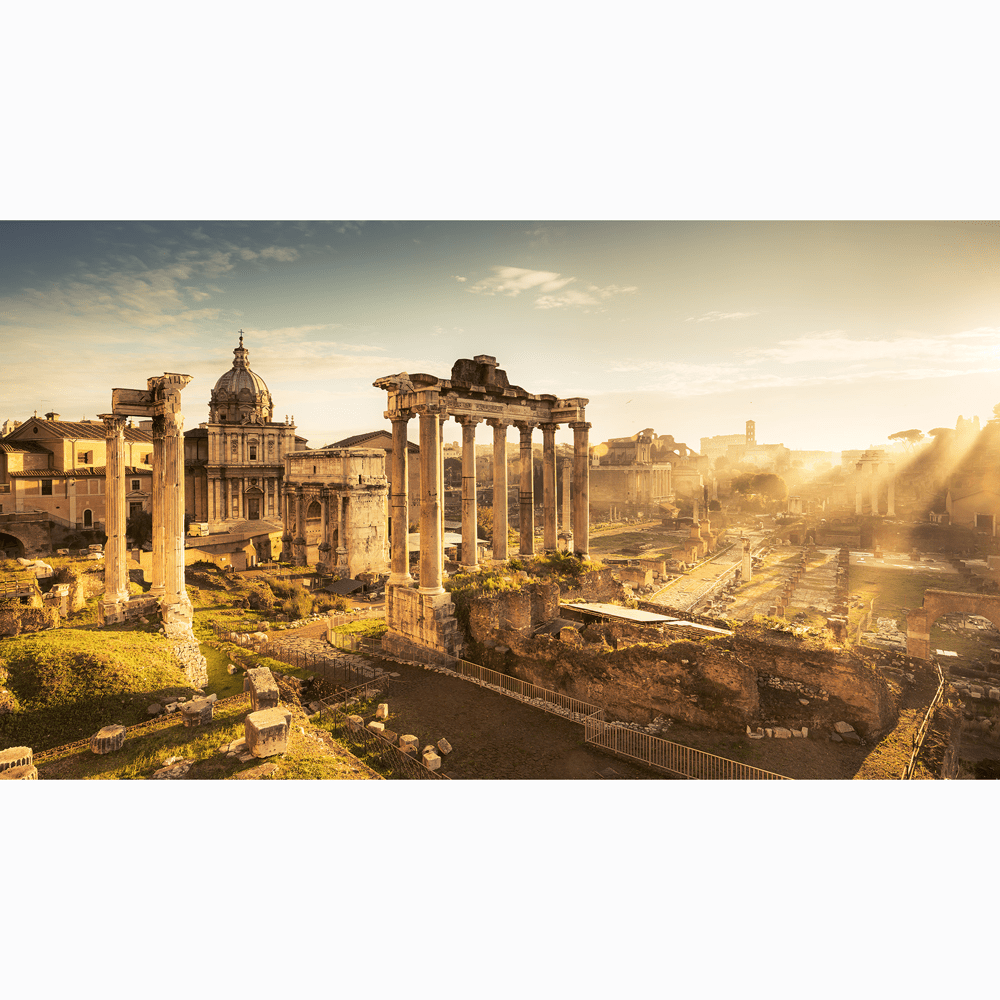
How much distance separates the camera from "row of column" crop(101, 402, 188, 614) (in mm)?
9859

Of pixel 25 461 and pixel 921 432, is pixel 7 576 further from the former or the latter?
pixel 921 432

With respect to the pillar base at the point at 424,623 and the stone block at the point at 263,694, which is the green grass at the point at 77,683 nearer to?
the stone block at the point at 263,694

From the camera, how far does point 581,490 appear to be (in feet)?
43.3

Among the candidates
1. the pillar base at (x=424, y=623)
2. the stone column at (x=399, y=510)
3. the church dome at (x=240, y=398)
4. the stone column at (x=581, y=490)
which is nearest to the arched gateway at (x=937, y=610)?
the stone column at (x=581, y=490)

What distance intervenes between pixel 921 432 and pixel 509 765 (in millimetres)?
8674

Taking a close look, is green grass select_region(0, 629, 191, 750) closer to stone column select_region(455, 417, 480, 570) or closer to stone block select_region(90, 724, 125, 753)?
stone block select_region(90, 724, 125, 753)

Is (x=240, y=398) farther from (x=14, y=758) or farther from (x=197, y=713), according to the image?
(x=14, y=758)

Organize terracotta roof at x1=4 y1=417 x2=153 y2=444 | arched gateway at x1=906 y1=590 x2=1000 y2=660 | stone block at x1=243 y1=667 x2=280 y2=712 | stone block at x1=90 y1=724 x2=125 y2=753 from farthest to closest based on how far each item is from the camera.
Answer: terracotta roof at x1=4 y1=417 x2=153 y2=444 < arched gateway at x1=906 y1=590 x2=1000 y2=660 < stone block at x1=243 y1=667 x2=280 y2=712 < stone block at x1=90 y1=724 x2=125 y2=753

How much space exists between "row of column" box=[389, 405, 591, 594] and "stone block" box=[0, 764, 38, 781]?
5831mm

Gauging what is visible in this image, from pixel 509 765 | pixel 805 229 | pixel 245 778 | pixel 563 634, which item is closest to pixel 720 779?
pixel 509 765

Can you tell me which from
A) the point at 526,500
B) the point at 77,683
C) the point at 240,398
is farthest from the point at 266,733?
the point at 240,398

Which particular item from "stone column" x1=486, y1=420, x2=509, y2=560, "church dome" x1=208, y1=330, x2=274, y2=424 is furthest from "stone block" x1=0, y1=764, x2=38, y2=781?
"church dome" x1=208, y1=330, x2=274, y2=424

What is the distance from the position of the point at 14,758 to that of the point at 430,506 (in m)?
6.83

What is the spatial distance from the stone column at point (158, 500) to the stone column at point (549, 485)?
335 inches
